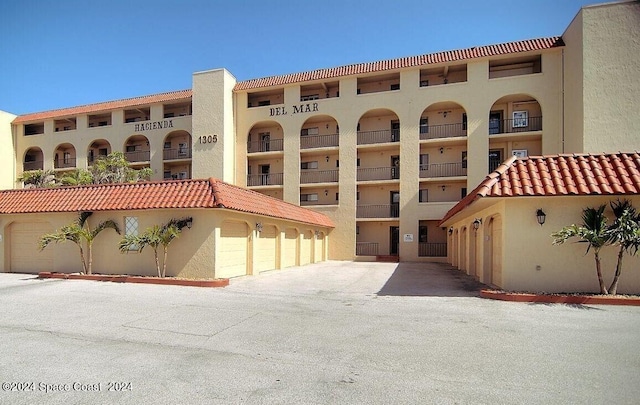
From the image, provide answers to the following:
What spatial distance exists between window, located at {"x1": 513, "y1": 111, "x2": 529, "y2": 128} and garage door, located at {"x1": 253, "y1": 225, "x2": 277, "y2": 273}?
20954 millimetres

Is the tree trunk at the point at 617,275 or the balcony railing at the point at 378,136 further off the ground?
the balcony railing at the point at 378,136

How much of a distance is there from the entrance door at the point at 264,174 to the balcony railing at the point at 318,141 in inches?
157

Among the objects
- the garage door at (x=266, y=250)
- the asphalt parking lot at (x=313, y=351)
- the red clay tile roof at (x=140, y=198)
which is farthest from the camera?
the garage door at (x=266, y=250)

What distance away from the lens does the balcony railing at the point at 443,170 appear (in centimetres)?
2905

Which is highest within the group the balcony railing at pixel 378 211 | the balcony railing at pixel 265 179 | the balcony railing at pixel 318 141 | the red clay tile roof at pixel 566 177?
the balcony railing at pixel 318 141

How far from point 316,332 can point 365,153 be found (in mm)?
25761

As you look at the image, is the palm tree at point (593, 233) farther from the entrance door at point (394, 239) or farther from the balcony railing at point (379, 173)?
the balcony railing at point (379, 173)

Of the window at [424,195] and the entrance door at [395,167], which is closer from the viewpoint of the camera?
the window at [424,195]

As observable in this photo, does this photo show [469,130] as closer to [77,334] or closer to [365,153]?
[365,153]

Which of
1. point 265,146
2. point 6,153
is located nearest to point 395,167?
point 265,146

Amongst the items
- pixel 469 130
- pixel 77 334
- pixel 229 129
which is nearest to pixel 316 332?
pixel 77 334

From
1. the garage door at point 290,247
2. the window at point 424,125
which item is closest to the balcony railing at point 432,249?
the window at point 424,125

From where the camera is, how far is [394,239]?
100 feet

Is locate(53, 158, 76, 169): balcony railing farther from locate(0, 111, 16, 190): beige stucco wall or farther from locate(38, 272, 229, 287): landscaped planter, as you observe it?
locate(38, 272, 229, 287): landscaped planter
